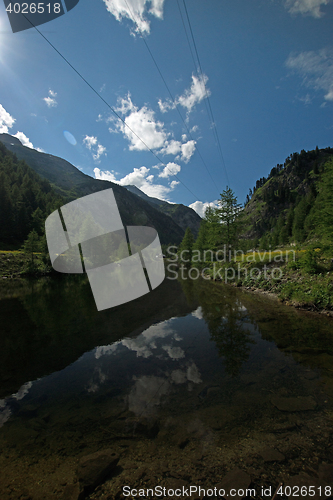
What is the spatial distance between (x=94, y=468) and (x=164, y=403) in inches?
82.1

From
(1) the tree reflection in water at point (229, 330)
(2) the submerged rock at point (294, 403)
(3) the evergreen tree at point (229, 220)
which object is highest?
(3) the evergreen tree at point (229, 220)

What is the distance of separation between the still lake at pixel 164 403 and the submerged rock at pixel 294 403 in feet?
A: 0.08

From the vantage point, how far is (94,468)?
318 centimetres

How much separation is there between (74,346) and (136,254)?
73.8 metres

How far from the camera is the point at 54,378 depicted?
6082 millimetres

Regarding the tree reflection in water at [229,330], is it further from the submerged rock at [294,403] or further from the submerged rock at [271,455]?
the submerged rock at [271,455]

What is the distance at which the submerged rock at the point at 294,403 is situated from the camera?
15.3 feet

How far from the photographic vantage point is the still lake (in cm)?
322

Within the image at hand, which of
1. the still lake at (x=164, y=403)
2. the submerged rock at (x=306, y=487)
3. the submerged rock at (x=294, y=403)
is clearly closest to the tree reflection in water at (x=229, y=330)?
the still lake at (x=164, y=403)

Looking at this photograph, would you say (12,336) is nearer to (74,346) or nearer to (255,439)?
(74,346)

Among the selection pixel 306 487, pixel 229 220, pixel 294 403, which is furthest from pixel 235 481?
pixel 229 220

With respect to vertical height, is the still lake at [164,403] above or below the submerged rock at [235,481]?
below

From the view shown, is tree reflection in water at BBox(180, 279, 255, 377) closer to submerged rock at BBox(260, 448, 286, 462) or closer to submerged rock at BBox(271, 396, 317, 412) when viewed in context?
submerged rock at BBox(271, 396, 317, 412)

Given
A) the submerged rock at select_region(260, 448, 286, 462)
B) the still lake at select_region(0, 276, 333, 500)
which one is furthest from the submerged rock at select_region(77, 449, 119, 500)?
the submerged rock at select_region(260, 448, 286, 462)
